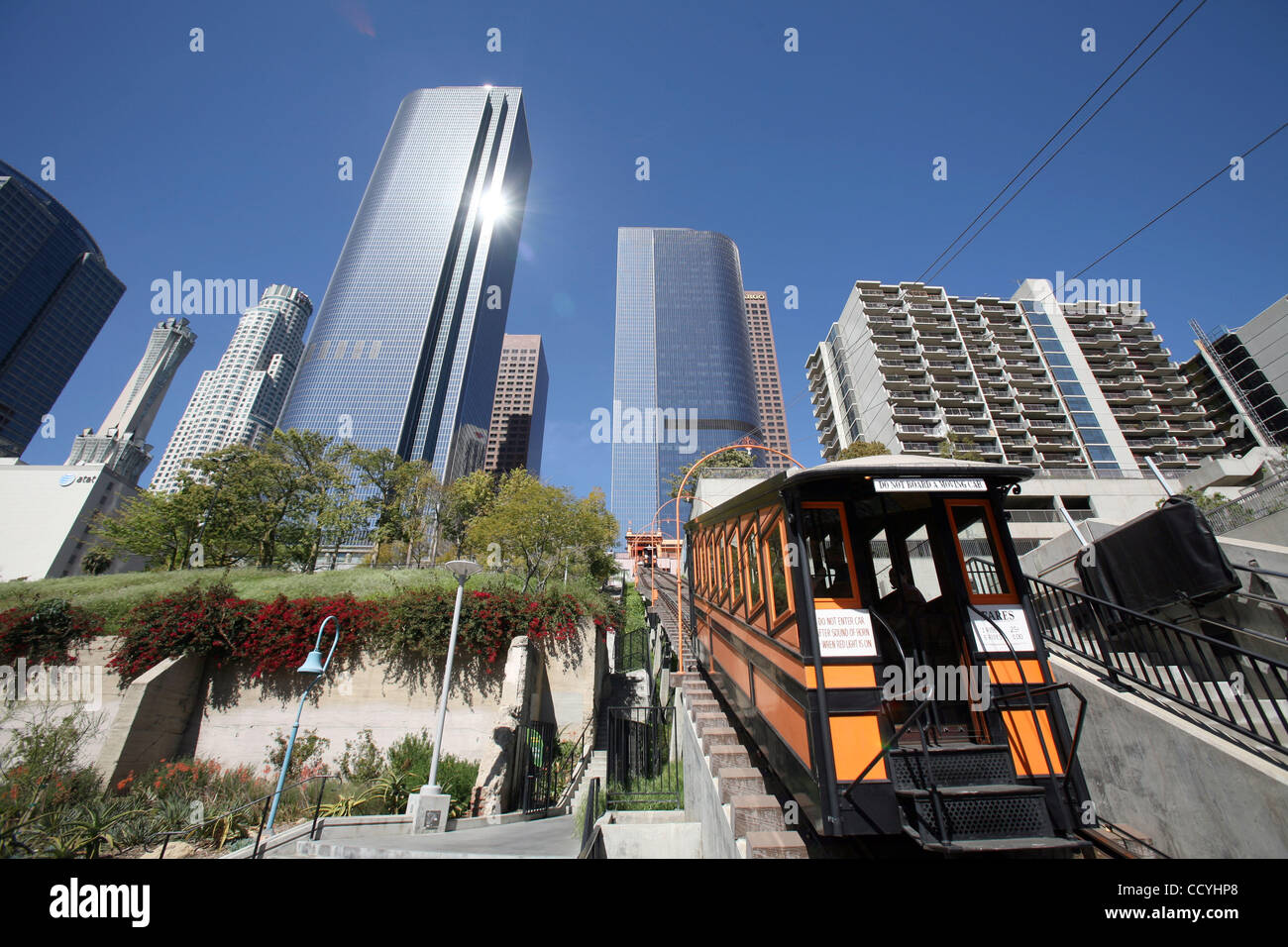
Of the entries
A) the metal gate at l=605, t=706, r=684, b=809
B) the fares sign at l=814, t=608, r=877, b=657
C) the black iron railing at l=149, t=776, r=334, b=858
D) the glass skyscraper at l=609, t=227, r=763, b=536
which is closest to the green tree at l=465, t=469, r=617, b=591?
the metal gate at l=605, t=706, r=684, b=809

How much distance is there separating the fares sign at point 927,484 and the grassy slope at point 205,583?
36.4 ft

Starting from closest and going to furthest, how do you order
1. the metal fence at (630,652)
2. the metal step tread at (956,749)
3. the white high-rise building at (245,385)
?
the metal step tread at (956,749) → the metal fence at (630,652) → the white high-rise building at (245,385)

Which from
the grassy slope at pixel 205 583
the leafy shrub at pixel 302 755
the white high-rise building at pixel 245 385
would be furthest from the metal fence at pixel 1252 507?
the white high-rise building at pixel 245 385

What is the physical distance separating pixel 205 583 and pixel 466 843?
13.2m

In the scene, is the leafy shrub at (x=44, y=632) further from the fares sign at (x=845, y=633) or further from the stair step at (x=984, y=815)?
the stair step at (x=984, y=815)

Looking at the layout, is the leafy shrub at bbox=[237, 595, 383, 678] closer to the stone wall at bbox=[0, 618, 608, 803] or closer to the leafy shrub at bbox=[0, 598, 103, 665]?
the stone wall at bbox=[0, 618, 608, 803]

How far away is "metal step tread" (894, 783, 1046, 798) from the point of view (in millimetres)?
3348

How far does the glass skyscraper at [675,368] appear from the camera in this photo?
98250mm

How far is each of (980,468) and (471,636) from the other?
11.4 metres

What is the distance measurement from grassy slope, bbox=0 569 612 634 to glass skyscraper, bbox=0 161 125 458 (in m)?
97.2

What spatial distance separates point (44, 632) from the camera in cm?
1130

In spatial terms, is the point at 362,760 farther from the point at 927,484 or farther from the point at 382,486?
the point at 382,486
